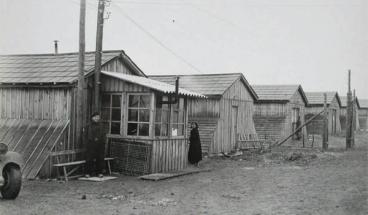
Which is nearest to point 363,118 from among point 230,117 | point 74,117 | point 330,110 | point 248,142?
point 330,110

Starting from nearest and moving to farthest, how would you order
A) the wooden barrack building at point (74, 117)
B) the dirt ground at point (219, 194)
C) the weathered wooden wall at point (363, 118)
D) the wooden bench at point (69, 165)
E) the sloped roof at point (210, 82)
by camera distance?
the dirt ground at point (219, 194)
the wooden bench at point (69, 165)
the wooden barrack building at point (74, 117)
the sloped roof at point (210, 82)
the weathered wooden wall at point (363, 118)

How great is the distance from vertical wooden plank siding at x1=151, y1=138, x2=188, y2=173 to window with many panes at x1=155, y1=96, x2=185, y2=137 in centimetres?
30

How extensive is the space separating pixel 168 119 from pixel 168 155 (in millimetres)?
→ 1284

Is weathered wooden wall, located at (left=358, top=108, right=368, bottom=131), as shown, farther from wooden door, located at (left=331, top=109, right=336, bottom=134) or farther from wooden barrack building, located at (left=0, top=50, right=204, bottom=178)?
wooden barrack building, located at (left=0, top=50, right=204, bottom=178)

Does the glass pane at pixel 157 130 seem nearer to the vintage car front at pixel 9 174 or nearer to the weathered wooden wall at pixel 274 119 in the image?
the vintage car front at pixel 9 174

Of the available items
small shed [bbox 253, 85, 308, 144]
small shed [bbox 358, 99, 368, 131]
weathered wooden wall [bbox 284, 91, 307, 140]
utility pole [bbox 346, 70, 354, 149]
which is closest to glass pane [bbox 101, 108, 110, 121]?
utility pole [bbox 346, 70, 354, 149]

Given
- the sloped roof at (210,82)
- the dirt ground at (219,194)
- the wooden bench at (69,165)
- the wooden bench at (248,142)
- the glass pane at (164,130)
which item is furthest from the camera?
the wooden bench at (248,142)

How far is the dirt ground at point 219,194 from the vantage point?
29.4 feet

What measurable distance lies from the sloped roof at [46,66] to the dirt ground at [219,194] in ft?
12.9

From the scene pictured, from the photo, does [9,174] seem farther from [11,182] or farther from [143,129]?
[143,129]

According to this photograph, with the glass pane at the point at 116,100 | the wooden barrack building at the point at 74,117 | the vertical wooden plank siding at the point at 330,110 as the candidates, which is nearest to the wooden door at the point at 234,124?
the wooden barrack building at the point at 74,117

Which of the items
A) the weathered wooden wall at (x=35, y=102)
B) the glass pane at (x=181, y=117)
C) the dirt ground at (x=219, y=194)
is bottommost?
the dirt ground at (x=219, y=194)

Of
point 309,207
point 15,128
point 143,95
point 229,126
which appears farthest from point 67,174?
point 229,126

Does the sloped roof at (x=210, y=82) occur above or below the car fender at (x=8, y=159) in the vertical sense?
above
